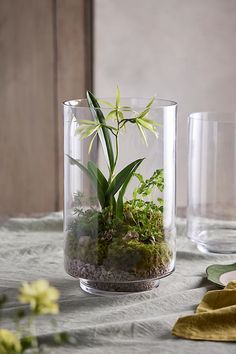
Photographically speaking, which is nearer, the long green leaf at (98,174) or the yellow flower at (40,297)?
the yellow flower at (40,297)

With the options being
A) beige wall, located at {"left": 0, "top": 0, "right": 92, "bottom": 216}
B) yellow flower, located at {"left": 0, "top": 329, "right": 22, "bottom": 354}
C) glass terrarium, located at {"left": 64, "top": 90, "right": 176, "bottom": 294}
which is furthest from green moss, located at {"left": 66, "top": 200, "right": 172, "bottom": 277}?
beige wall, located at {"left": 0, "top": 0, "right": 92, "bottom": 216}

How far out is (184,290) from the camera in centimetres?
142

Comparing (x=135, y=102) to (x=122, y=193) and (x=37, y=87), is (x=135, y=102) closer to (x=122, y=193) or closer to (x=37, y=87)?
(x=122, y=193)

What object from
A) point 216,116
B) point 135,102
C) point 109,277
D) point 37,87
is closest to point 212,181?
point 216,116

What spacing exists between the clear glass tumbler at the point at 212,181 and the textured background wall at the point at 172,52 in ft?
5.35

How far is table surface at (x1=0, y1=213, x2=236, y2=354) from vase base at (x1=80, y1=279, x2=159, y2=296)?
2 centimetres

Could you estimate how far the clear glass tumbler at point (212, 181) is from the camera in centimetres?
164

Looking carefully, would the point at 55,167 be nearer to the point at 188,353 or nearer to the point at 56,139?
the point at 56,139

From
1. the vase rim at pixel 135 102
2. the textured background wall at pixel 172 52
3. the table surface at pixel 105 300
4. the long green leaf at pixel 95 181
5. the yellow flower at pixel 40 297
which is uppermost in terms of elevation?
the textured background wall at pixel 172 52

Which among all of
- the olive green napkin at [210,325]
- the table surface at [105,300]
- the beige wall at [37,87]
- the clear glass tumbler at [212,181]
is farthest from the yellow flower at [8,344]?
the beige wall at [37,87]

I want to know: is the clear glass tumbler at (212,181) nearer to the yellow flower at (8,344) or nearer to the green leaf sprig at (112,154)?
the green leaf sprig at (112,154)

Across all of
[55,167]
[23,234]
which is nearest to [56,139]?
[55,167]

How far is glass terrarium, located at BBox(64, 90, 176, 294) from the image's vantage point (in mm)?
1359

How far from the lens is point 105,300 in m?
1.35
